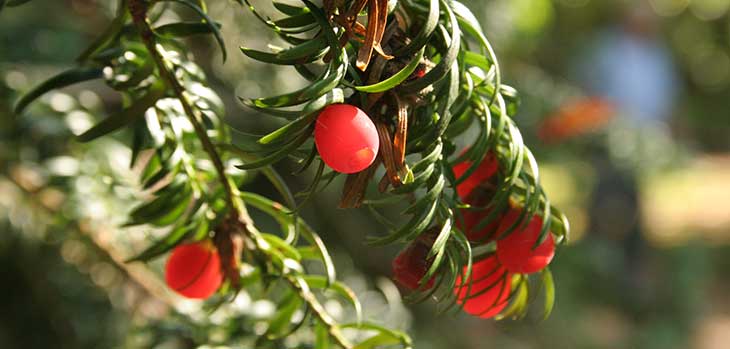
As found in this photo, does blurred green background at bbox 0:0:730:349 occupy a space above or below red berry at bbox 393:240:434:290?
below

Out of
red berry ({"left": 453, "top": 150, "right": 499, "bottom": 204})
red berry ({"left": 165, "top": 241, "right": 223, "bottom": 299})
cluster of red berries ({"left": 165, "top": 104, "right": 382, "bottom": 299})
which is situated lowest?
red berry ({"left": 165, "top": 241, "right": 223, "bottom": 299})

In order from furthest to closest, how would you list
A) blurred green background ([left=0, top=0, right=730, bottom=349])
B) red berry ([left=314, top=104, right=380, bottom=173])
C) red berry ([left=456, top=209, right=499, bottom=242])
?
blurred green background ([left=0, top=0, right=730, bottom=349]) → red berry ([left=456, top=209, right=499, bottom=242]) → red berry ([left=314, top=104, right=380, bottom=173])

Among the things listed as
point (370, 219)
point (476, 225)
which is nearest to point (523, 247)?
point (476, 225)

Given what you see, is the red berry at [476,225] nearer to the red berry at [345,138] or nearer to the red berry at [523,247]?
the red berry at [523,247]

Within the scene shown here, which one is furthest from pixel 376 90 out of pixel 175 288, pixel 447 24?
pixel 175 288

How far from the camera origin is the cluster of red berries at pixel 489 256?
383 mm

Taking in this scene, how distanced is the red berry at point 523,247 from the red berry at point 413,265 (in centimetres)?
4

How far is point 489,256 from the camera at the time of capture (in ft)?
1.40

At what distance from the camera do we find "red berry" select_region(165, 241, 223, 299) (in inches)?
18.0

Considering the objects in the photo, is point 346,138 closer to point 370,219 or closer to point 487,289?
point 487,289

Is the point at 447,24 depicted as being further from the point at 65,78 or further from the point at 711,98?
the point at 711,98

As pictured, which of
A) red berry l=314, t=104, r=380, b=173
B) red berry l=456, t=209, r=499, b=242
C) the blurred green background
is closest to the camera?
red berry l=314, t=104, r=380, b=173

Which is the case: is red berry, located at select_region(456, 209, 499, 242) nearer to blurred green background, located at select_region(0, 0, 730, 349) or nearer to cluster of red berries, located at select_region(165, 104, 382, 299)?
cluster of red berries, located at select_region(165, 104, 382, 299)

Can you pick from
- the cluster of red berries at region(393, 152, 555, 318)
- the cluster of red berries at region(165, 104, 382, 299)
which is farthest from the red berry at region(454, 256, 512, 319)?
the cluster of red berries at region(165, 104, 382, 299)
